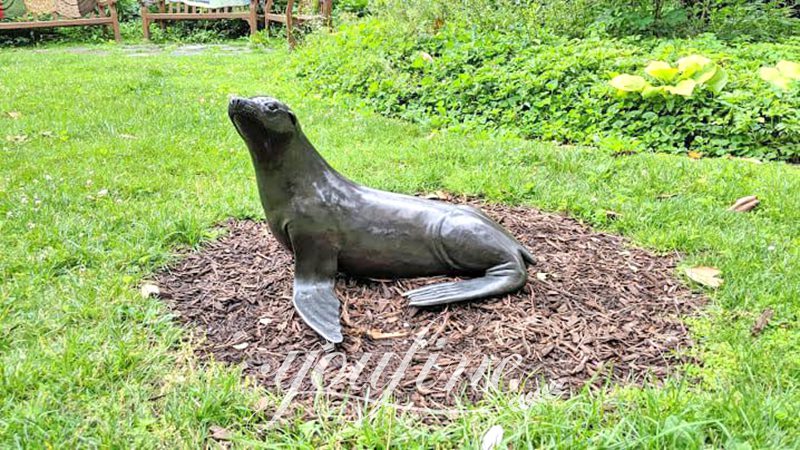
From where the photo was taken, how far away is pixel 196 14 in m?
14.0

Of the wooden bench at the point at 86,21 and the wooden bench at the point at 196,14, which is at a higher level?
the wooden bench at the point at 196,14

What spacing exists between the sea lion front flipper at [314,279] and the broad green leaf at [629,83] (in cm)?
442

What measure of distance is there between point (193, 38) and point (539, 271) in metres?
13.2

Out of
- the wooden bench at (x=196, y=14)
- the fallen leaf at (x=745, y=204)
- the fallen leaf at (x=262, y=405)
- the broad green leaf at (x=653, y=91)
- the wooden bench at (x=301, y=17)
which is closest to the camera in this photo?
the fallen leaf at (x=262, y=405)

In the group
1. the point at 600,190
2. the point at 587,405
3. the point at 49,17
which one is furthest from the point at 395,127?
the point at 49,17

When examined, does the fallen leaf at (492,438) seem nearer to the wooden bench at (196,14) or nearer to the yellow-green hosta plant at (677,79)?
the yellow-green hosta plant at (677,79)

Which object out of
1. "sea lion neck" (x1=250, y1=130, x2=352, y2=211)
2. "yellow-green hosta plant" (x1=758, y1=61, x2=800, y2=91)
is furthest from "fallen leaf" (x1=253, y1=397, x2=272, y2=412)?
"yellow-green hosta plant" (x1=758, y1=61, x2=800, y2=91)

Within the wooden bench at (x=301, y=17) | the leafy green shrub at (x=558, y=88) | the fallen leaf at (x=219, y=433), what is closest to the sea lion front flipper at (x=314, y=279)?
the fallen leaf at (x=219, y=433)

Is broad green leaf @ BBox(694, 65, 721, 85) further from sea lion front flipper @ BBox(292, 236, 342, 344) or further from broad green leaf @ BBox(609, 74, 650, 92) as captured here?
sea lion front flipper @ BBox(292, 236, 342, 344)

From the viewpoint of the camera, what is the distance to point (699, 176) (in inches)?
193

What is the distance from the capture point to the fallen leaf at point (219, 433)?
7.34 ft

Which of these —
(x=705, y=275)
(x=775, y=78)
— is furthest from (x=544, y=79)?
(x=705, y=275)

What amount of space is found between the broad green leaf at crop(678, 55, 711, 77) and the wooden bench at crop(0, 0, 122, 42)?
11979mm

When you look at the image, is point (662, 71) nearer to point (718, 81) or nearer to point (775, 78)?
point (718, 81)
